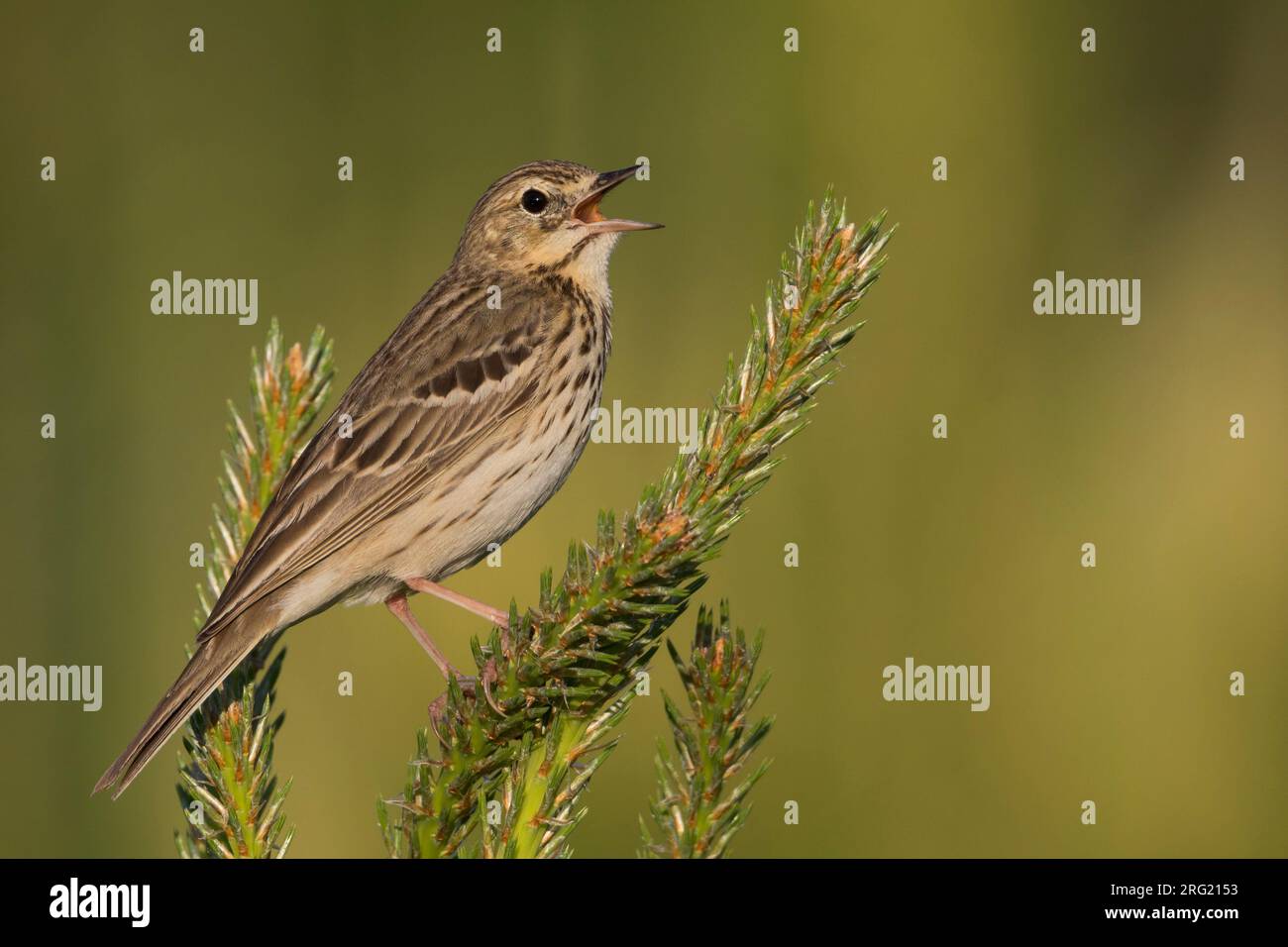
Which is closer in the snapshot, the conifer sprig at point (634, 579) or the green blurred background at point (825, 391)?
the conifer sprig at point (634, 579)

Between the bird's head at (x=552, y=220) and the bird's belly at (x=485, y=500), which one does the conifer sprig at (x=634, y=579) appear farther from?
the bird's head at (x=552, y=220)

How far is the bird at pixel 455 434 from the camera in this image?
179 inches

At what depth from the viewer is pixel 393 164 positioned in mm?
6465

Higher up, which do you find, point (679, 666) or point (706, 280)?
point (706, 280)

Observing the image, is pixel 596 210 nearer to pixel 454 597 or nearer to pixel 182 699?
pixel 454 597

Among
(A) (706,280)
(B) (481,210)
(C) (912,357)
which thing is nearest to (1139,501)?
(C) (912,357)

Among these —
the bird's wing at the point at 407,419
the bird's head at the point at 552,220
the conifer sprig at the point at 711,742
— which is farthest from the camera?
the bird's head at the point at 552,220

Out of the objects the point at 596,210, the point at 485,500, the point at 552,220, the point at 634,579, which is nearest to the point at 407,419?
the point at 485,500

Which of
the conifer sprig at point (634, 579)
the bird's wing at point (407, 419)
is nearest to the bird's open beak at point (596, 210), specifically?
the bird's wing at point (407, 419)

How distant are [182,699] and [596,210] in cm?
252

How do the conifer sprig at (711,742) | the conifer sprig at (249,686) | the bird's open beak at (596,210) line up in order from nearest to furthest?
the conifer sprig at (711,742) < the conifer sprig at (249,686) < the bird's open beak at (596,210)

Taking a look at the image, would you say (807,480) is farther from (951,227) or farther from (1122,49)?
(1122,49)

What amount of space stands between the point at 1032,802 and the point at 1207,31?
3557 millimetres

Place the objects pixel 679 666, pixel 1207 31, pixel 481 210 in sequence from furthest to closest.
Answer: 1. pixel 1207 31
2. pixel 481 210
3. pixel 679 666
